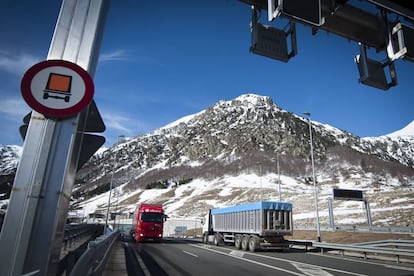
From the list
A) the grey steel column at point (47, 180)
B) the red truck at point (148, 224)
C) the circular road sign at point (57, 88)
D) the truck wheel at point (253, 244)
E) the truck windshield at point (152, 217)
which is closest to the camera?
the grey steel column at point (47, 180)

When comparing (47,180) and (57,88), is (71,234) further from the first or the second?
(57,88)

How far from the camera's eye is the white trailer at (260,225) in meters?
17.5

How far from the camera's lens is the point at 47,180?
2.52 meters

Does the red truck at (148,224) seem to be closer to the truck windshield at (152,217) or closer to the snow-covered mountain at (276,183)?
the truck windshield at (152,217)

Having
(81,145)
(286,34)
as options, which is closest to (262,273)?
(286,34)

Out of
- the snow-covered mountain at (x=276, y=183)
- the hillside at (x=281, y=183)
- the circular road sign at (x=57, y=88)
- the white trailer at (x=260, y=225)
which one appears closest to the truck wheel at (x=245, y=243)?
the white trailer at (x=260, y=225)

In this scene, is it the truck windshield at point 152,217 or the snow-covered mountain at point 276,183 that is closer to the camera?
the truck windshield at point 152,217

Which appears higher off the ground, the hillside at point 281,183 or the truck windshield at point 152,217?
the hillside at point 281,183

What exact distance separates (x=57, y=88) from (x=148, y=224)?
23.5m

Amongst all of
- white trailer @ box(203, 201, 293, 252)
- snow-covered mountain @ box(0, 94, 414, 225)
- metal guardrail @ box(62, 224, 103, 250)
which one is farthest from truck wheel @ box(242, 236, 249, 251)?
snow-covered mountain @ box(0, 94, 414, 225)

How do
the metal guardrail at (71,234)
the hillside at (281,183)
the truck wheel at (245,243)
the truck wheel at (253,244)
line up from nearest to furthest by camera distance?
the metal guardrail at (71,234)
the truck wheel at (253,244)
the truck wheel at (245,243)
the hillside at (281,183)

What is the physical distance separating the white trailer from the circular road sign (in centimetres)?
1670

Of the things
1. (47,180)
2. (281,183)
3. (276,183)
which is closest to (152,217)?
(47,180)

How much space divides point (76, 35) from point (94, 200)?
138m
